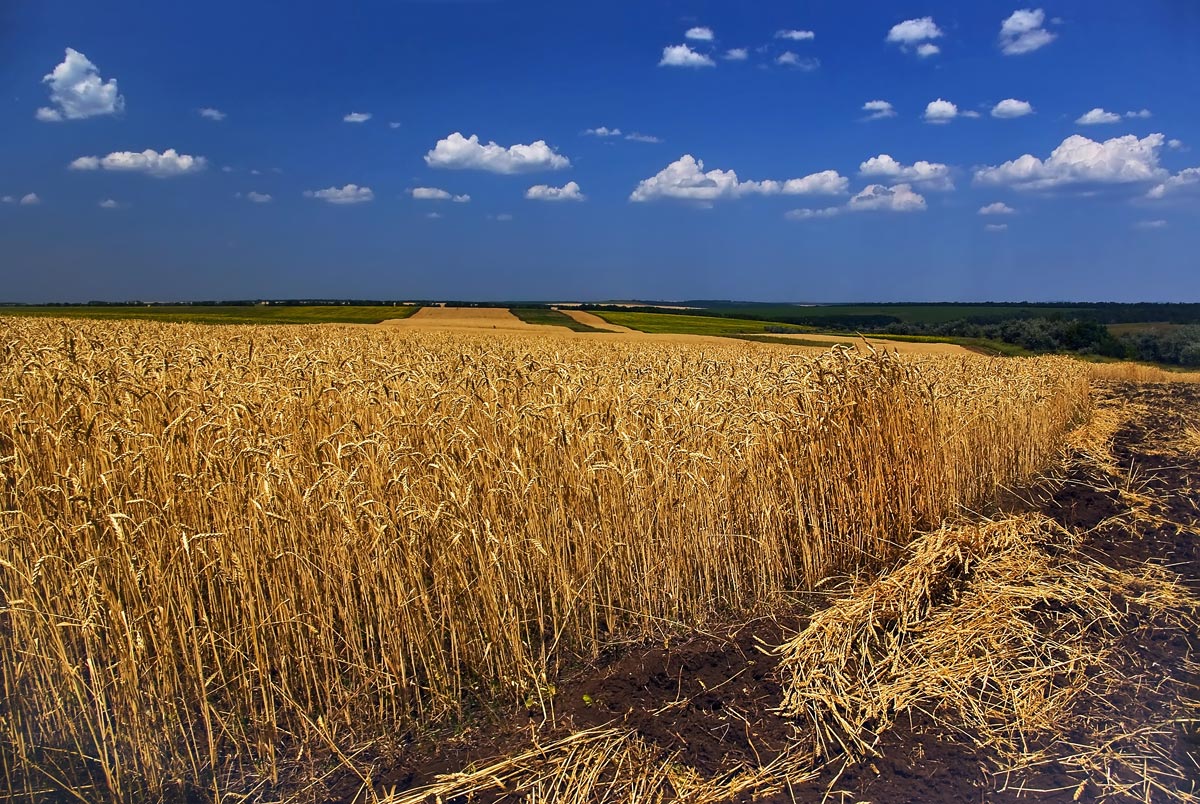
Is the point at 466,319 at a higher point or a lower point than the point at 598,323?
higher

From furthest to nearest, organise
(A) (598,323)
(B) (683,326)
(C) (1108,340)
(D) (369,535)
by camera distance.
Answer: (B) (683,326), (A) (598,323), (C) (1108,340), (D) (369,535)

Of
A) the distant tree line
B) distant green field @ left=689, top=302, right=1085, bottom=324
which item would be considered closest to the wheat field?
the distant tree line

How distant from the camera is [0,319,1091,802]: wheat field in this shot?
296cm

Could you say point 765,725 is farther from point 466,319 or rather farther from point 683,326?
point 466,319

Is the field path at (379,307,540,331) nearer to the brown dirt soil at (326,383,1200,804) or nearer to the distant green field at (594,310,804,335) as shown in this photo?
the distant green field at (594,310,804,335)

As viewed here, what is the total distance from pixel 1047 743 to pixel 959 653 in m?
0.65

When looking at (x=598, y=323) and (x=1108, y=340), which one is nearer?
(x=1108, y=340)

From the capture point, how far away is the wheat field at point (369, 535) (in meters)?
2.96

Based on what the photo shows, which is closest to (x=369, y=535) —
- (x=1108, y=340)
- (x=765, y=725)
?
(x=765, y=725)

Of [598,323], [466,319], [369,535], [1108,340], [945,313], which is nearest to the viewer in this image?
[369,535]

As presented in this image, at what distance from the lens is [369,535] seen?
348 centimetres

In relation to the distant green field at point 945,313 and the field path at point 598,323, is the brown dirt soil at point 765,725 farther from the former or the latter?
the distant green field at point 945,313

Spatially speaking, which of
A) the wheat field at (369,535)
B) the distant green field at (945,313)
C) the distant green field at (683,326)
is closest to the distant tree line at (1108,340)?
the distant green field at (683,326)

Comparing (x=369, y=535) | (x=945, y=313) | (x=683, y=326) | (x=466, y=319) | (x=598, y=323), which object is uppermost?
(x=945, y=313)
